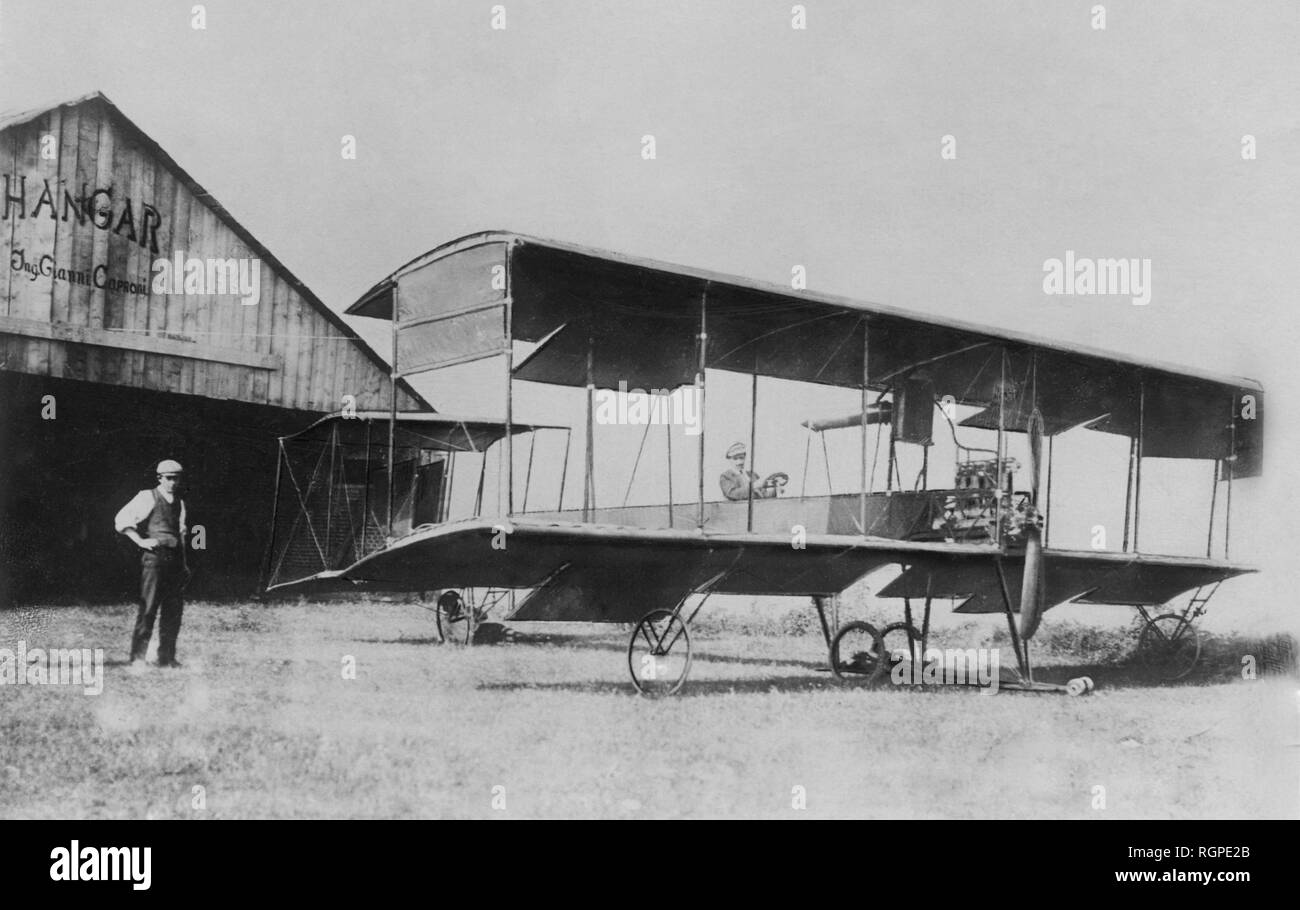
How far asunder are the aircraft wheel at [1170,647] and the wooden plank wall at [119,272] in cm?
1176

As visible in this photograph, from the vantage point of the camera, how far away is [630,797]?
7.33 metres

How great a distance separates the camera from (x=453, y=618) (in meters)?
13.5

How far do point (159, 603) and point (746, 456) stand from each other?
274 inches

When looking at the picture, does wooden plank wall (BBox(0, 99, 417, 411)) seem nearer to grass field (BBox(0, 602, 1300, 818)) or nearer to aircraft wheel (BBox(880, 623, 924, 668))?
grass field (BBox(0, 602, 1300, 818))

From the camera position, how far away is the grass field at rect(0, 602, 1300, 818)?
7062 millimetres

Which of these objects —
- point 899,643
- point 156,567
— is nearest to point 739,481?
point 899,643

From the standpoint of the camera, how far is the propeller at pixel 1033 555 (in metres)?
10.9

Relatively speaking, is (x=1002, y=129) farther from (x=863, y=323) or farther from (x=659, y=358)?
(x=659, y=358)

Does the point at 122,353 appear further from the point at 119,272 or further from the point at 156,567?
the point at 156,567

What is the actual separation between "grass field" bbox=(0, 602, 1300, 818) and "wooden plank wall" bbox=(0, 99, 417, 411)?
261 cm

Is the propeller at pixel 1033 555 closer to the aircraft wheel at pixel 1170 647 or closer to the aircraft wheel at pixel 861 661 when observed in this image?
the aircraft wheel at pixel 861 661
